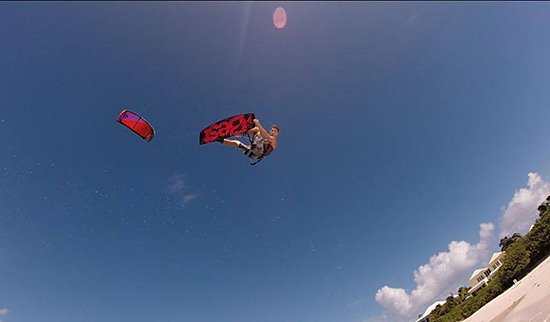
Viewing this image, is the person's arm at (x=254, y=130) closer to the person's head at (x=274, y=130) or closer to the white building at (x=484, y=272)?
the person's head at (x=274, y=130)

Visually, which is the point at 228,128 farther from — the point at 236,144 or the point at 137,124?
the point at 137,124

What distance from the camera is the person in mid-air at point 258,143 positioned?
434 inches

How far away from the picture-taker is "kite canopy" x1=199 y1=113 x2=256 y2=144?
1043 centimetres

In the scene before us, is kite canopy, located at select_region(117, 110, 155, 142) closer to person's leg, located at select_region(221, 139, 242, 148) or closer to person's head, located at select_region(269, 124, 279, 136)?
person's leg, located at select_region(221, 139, 242, 148)

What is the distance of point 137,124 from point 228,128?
405 cm

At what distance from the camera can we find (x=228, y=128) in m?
10.7

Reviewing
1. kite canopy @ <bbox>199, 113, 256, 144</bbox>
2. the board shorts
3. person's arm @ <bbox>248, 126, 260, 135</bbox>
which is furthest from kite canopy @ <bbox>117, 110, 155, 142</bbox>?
person's arm @ <bbox>248, 126, 260, 135</bbox>

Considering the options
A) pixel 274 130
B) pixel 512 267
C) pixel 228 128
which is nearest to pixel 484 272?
pixel 512 267

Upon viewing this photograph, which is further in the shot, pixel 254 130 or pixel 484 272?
pixel 484 272

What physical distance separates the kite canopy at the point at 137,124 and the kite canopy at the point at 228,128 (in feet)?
8.52

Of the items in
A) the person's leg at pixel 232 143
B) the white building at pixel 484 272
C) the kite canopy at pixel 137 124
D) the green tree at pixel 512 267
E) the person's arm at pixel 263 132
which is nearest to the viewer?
the person's arm at pixel 263 132

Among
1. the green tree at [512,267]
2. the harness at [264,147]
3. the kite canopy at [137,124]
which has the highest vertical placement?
the kite canopy at [137,124]

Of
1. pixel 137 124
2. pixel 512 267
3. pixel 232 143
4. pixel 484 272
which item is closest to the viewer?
pixel 232 143

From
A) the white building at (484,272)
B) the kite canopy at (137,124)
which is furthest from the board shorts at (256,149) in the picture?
the white building at (484,272)
